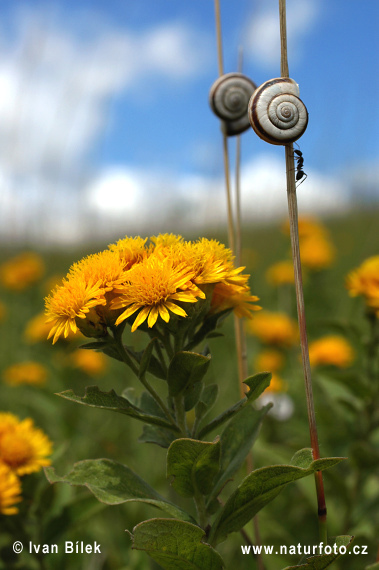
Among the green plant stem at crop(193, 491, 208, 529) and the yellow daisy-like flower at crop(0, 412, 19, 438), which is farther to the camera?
the yellow daisy-like flower at crop(0, 412, 19, 438)

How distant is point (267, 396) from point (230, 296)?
2.08 metres

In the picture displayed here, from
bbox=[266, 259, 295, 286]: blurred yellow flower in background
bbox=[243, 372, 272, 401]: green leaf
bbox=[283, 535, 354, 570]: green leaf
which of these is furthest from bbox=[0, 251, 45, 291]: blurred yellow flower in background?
bbox=[283, 535, 354, 570]: green leaf

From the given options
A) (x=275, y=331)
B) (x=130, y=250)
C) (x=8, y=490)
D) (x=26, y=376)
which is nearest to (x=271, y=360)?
Result: (x=275, y=331)

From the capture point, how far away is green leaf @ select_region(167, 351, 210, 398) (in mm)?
1027

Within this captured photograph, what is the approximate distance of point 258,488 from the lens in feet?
3.38

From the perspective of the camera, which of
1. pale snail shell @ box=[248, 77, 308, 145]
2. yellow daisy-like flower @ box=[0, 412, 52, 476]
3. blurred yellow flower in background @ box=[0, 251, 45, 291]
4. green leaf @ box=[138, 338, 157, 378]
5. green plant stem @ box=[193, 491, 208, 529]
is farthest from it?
blurred yellow flower in background @ box=[0, 251, 45, 291]

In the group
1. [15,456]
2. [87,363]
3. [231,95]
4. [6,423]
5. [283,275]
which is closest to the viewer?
[231,95]

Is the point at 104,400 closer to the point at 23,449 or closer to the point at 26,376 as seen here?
the point at 23,449

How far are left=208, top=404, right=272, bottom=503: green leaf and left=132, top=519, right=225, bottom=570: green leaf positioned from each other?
0.54ft

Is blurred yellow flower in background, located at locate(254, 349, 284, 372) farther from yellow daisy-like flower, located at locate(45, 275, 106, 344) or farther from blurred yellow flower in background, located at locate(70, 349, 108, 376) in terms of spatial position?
yellow daisy-like flower, located at locate(45, 275, 106, 344)

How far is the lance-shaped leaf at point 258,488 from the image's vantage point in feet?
3.11

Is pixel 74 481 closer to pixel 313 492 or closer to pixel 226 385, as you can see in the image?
pixel 313 492

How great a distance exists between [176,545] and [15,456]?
2.82ft

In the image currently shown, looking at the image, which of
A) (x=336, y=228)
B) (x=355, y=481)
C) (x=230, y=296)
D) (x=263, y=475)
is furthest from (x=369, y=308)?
(x=336, y=228)
